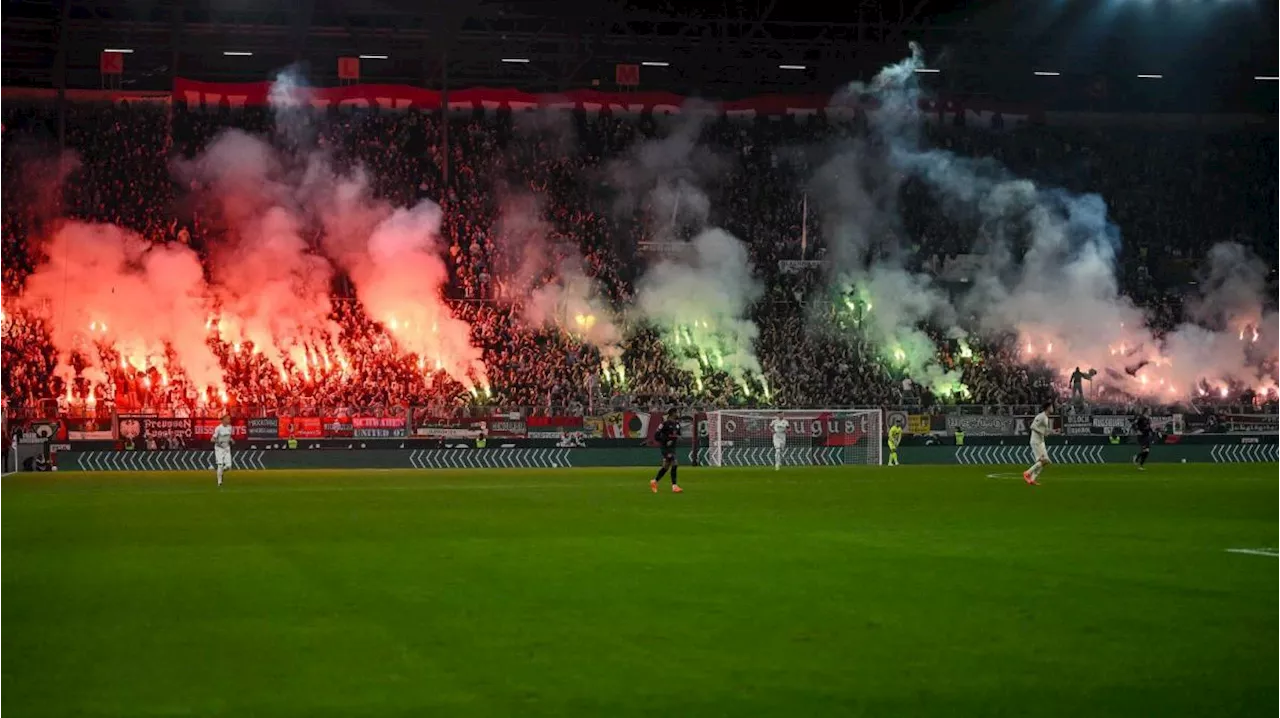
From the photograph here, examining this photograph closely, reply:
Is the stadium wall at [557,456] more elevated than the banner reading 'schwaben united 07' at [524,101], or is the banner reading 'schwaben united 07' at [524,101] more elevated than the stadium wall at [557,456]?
the banner reading 'schwaben united 07' at [524,101]

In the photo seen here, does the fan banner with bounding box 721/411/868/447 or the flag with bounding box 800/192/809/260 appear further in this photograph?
the flag with bounding box 800/192/809/260

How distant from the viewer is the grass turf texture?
851 cm

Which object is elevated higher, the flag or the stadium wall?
the flag

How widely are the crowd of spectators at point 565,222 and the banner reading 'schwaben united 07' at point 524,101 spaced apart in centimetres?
70

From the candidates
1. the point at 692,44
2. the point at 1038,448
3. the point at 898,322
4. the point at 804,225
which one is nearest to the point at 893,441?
the point at 898,322

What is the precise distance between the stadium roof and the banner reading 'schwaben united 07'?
3.81 feet

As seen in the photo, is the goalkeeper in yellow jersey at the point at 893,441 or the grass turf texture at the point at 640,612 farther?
the goalkeeper in yellow jersey at the point at 893,441

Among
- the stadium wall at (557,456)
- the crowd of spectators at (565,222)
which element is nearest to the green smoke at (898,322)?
the crowd of spectators at (565,222)

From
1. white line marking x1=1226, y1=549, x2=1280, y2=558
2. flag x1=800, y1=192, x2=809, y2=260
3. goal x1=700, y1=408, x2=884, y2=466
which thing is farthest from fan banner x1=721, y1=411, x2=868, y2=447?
white line marking x1=1226, y1=549, x2=1280, y2=558

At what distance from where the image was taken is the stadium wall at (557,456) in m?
44.8

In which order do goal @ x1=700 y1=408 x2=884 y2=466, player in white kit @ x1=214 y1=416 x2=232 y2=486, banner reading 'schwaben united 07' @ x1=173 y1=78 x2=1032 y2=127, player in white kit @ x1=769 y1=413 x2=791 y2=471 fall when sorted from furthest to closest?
banner reading 'schwaben united 07' @ x1=173 y1=78 x2=1032 y2=127
goal @ x1=700 y1=408 x2=884 y2=466
player in white kit @ x1=769 y1=413 x2=791 y2=471
player in white kit @ x1=214 y1=416 x2=232 y2=486

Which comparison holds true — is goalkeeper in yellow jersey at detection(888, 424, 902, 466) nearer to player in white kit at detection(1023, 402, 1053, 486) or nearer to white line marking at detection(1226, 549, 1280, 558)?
player in white kit at detection(1023, 402, 1053, 486)

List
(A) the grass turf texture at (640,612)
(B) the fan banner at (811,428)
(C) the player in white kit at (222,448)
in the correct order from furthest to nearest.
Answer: (B) the fan banner at (811,428), (C) the player in white kit at (222,448), (A) the grass turf texture at (640,612)

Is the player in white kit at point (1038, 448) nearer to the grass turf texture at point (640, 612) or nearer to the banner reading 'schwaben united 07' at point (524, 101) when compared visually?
the grass turf texture at point (640, 612)
